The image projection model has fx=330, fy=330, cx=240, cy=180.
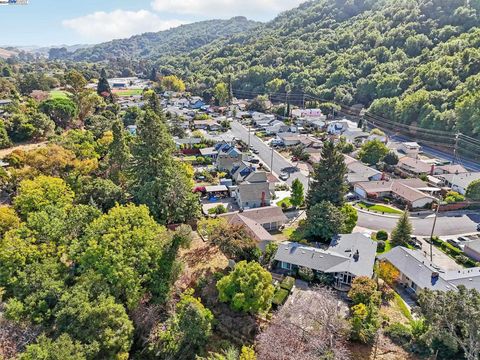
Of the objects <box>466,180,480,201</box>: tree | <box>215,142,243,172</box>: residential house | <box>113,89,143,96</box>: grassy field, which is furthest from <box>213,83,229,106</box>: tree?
<box>466,180,480,201</box>: tree

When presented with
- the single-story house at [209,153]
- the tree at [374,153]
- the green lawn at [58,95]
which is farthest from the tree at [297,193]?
the green lawn at [58,95]

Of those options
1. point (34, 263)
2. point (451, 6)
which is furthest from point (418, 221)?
point (451, 6)

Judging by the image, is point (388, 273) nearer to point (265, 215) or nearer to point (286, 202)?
point (265, 215)

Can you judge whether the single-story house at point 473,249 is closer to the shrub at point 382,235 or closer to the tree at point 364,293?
the shrub at point 382,235

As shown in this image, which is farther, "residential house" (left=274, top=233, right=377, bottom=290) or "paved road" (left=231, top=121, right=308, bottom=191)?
"paved road" (left=231, top=121, right=308, bottom=191)

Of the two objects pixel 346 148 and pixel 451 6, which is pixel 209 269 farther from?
pixel 451 6

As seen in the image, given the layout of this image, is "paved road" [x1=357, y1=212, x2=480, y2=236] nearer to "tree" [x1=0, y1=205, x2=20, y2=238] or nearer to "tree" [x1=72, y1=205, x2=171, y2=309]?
"tree" [x1=72, y1=205, x2=171, y2=309]
